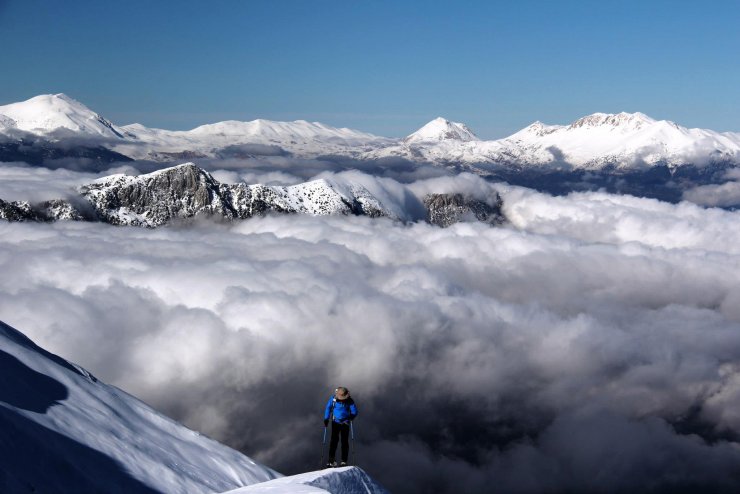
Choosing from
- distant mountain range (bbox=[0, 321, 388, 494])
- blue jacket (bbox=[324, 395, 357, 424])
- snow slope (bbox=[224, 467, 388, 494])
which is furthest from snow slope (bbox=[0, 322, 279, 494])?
blue jacket (bbox=[324, 395, 357, 424])

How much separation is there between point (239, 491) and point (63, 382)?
21.7 meters

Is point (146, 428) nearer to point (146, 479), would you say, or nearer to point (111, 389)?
point (111, 389)

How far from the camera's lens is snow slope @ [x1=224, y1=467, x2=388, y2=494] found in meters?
27.2

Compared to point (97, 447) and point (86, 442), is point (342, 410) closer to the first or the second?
point (97, 447)

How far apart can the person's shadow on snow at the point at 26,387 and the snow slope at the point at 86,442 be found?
0.25ft

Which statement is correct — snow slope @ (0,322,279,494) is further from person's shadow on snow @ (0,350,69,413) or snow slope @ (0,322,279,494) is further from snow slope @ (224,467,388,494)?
snow slope @ (224,467,388,494)

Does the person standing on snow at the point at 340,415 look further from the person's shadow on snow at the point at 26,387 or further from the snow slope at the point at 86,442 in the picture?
the person's shadow on snow at the point at 26,387

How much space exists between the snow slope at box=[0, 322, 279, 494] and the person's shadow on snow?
0.25 feet

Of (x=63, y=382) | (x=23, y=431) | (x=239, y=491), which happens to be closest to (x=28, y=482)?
(x=23, y=431)

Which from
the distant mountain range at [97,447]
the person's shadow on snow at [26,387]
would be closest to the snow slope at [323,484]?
the distant mountain range at [97,447]

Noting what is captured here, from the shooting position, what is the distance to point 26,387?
39.3 m

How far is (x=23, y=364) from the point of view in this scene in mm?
42469

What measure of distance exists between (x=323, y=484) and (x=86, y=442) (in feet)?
47.5

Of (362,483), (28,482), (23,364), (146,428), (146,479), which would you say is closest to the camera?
(28,482)
